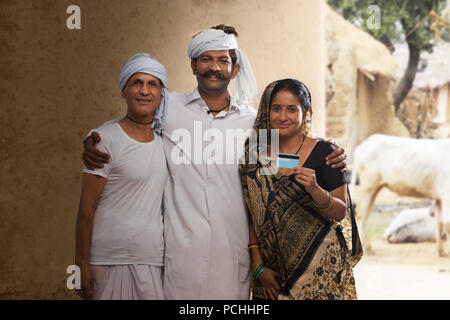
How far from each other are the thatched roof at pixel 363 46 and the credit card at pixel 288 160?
11669 millimetres

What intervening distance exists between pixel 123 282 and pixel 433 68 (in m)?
13.7

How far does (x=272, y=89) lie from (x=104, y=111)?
5.30 ft

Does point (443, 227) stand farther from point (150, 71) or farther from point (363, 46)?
point (150, 71)

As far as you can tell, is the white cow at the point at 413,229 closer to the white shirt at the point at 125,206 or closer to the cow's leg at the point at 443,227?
the cow's leg at the point at 443,227

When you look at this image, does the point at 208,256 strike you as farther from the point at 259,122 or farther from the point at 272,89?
the point at 272,89

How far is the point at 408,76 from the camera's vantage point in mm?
13992

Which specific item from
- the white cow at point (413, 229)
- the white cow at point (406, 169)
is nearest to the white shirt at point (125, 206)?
the white cow at point (406, 169)

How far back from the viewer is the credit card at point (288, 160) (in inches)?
91.0

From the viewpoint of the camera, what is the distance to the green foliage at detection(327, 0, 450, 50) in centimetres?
1370

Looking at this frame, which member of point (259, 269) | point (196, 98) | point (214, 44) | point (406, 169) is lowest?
point (259, 269)

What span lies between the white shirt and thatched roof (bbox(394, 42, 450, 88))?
12.9 m

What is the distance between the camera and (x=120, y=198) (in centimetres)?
240

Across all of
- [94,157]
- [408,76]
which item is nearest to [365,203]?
[408,76]

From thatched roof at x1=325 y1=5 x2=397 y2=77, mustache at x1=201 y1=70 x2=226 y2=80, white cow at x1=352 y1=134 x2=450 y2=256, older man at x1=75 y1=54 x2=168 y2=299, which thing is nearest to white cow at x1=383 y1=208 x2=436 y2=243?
white cow at x1=352 y1=134 x2=450 y2=256
